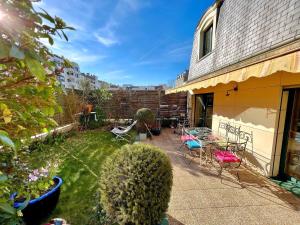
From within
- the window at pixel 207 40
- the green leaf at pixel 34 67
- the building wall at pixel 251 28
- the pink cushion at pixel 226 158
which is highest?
the window at pixel 207 40

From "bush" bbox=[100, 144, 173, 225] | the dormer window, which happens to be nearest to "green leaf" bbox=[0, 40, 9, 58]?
"bush" bbox=[100, 144, 173, 225]

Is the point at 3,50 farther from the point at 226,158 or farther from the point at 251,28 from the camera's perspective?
the point at 251,28

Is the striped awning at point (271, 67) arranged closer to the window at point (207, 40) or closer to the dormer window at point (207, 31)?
the dormer window at point (207, 31)

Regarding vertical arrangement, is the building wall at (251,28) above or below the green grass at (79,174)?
above

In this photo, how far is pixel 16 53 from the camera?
0.69 meters

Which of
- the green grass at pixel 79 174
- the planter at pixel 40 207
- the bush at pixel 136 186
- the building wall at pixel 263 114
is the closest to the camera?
the bush at pixel 136 186

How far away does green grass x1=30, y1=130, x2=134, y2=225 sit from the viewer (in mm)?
3730

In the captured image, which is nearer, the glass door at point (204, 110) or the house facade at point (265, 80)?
the house facade at point (265, 80)

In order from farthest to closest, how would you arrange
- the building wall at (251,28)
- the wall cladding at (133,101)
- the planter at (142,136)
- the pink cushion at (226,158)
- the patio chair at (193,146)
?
the wall cladding at (133,101)
the planter at (142,136)
the patio chair at (193,146)
the pink cushion at (226,158)
the building wall at (251,28)

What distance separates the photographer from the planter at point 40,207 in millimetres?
3283

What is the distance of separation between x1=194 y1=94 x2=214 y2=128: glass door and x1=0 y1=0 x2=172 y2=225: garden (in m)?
8.53

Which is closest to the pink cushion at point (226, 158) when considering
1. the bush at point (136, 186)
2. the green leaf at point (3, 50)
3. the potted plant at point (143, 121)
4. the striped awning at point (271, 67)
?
the striped awning at point (271, 67)

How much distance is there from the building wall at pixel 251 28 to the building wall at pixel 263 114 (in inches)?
47.7

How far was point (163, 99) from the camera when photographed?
15.4 meters
